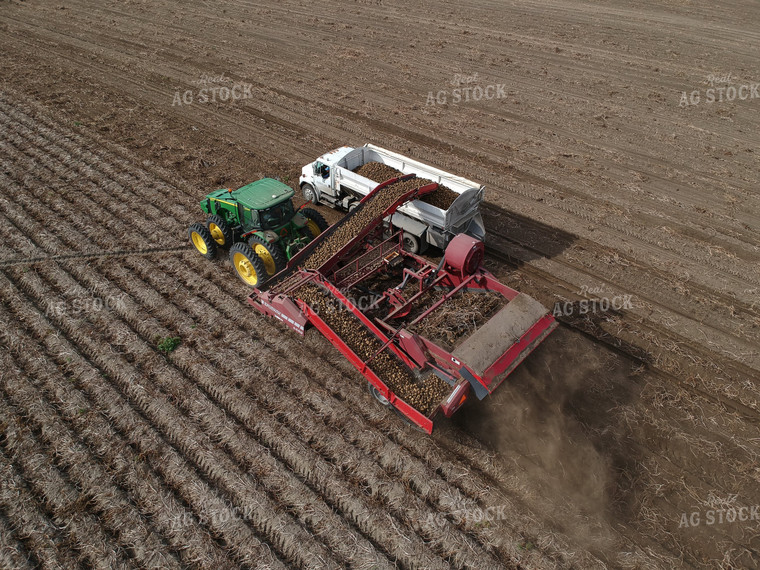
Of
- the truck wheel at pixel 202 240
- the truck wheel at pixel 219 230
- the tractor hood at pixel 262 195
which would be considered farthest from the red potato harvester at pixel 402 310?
the truck wheel at pixel 202 240

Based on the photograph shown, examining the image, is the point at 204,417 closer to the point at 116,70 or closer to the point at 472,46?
the point at 116,70

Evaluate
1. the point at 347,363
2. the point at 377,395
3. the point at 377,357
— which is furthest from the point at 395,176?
the point at 377,395

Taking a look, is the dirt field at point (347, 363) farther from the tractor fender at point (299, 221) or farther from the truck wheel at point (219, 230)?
the tractor fender at point (299, 221)

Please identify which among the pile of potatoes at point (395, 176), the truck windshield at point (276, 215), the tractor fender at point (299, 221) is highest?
the pile of potatoes at point (395, 176)

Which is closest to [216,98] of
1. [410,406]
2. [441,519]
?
[410,406]

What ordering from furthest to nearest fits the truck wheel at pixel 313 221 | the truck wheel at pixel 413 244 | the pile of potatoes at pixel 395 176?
the truck wheel at pixel 413 244, the pile of potatoes at pixel 395 176, the truck wheel at pixel 313 221

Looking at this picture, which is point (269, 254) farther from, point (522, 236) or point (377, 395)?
point (522, 236)

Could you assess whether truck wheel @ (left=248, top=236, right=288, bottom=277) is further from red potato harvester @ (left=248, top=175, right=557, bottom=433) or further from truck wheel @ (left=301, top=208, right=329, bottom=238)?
truck wheel @ (left=301, top=208, right=329, bottom=238)

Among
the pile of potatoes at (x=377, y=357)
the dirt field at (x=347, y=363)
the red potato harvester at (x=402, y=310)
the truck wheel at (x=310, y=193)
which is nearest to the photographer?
the dirt field at (x=347, y=363)

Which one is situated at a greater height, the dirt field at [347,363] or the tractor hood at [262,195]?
the tractor hood at [262,195]
